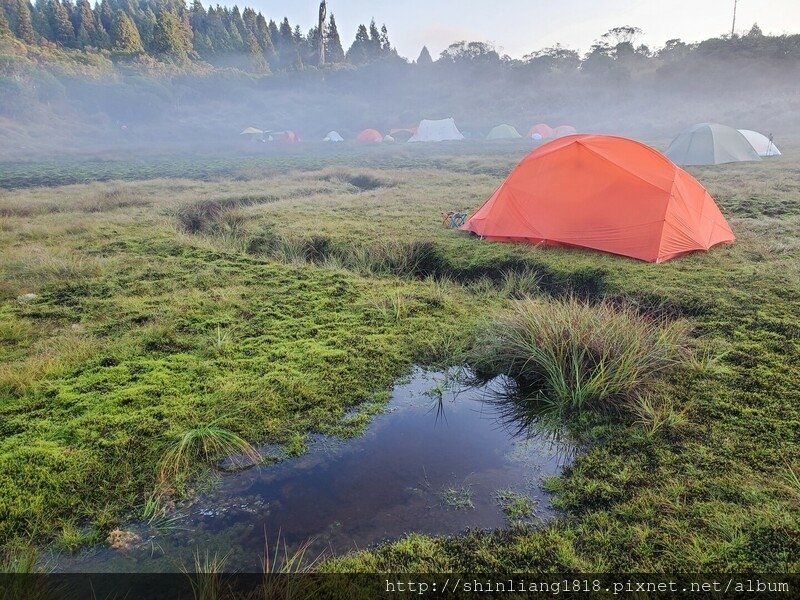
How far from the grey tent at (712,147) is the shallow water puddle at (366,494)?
64.9ft

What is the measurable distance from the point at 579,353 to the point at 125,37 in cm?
7660

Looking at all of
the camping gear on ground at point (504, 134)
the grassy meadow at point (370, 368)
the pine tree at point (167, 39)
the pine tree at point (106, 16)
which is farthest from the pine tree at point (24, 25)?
the grassy meadow at point (370, 368)

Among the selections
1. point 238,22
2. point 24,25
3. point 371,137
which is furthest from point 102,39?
point 371,137

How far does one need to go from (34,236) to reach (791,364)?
10602 mm

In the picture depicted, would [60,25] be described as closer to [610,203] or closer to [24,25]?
[24,25]

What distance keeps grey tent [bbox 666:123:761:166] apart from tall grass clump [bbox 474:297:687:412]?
59.0 ft

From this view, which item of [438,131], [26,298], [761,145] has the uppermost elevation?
[438,131]

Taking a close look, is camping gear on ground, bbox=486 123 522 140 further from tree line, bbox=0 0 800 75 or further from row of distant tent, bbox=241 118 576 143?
tree line, bbox=0 0 800 75

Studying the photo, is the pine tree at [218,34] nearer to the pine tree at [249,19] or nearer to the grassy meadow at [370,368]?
the pine tree at [249,19]

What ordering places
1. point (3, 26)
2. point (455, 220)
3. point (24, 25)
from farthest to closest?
A: point (24, 25)
point (3, 26)
point (455, 220)

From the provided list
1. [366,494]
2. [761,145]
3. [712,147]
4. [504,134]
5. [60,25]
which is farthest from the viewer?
[60,25]

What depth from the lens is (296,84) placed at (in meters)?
72.6

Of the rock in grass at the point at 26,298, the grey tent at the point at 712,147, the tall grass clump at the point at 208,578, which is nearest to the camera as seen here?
the tall grass clump at the point at 208,578

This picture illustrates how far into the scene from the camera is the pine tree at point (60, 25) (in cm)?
6088
